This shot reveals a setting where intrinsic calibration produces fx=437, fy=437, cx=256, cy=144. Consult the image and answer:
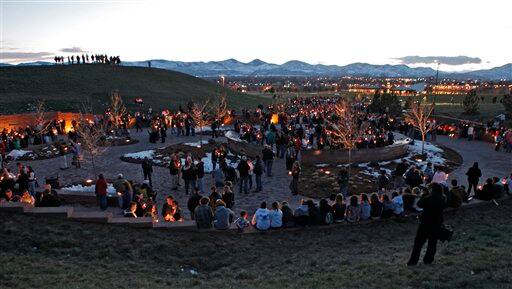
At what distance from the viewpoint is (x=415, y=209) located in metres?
12.5

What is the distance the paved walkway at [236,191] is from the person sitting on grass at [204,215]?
315cm

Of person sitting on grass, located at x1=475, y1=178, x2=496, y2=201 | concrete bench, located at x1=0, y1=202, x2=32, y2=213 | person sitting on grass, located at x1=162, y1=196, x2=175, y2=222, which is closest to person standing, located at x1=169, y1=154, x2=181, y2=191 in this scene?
person sitting on grass, located at x1=162, y1=196, x2=175, y2=222

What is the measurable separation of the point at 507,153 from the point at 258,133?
1425 cm

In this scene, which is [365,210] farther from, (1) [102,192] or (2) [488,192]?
(1) [102,192]

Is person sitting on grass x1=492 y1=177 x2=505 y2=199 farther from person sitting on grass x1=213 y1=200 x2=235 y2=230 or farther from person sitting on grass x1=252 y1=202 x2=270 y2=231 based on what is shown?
person sitting on grass x1=213 y1=200 x2=235 y2=230

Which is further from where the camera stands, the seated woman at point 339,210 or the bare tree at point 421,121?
the bare tree at point 421,121

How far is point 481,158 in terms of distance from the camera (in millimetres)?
23531

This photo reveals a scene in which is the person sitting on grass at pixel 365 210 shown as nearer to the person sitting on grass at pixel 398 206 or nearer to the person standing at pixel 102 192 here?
the person sitting on grass at pixel 398 206

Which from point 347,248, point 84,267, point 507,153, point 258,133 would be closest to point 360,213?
point 347,248

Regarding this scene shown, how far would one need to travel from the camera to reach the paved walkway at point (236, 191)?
15938 millimetres

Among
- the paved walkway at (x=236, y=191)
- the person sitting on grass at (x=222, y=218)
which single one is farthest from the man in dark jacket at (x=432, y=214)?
the paved walkway at (x=236, y=191)

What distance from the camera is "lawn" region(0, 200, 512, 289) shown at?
7422 mm

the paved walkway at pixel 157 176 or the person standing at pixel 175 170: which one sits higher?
the person standing at pixel 175 170

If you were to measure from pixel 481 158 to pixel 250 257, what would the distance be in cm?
1847
